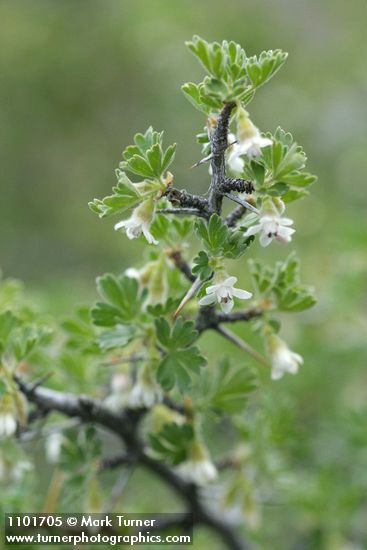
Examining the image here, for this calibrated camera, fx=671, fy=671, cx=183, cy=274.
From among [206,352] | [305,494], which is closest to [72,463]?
[305,494]

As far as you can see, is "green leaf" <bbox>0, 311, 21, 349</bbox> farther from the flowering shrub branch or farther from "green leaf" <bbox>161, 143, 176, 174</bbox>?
→ "green leaf" <bbox>161, 143, 176, 174</bbox>

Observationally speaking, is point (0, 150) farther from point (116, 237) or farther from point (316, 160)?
point (316, 160)

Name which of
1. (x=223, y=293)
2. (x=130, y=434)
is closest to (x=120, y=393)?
(x=130, y=434)

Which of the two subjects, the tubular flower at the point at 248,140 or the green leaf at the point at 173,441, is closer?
the tubular flower at the point at 248,140

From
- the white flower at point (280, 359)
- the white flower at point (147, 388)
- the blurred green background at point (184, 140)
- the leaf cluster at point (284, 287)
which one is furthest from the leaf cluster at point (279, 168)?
the blurred green background at point (184, 140)

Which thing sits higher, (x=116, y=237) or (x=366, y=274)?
(x=116, y=237)

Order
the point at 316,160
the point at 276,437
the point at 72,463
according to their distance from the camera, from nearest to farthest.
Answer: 1. the point at 72,463
2. the point at 276,437
3. the point at 316,160

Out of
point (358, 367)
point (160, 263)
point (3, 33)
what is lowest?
point (160, 263)

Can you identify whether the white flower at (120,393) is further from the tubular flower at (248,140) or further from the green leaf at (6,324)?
the tubular flower at (248,140)
